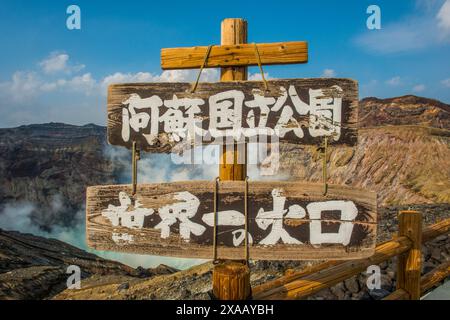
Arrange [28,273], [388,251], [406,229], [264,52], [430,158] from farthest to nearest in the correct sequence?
[430,158]
[28,273]
[406,229]
[388,251]
[264,52]

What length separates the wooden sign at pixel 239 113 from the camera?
2.38 meters

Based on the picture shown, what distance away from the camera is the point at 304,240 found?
2342 millimetres

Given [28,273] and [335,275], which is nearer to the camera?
[335,275]

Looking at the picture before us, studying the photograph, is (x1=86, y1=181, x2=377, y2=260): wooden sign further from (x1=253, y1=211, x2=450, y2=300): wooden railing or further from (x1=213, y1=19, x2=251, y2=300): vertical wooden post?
(x1=253, y1=211, x2=450, y2=300): wooden railing

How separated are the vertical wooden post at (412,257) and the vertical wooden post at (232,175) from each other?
2.60 metres

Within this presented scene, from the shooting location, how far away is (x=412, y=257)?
4.09 metres

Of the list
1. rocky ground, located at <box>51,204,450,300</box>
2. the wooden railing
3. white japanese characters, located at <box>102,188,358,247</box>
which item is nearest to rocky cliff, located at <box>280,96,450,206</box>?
rocky ground, located at <box>51,204,450,300</box>

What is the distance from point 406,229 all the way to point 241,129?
2.91m

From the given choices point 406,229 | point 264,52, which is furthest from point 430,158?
point 264,52

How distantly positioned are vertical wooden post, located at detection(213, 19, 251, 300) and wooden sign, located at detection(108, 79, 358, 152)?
0.17 m

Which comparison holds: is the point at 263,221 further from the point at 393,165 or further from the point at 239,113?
the point at 393,165

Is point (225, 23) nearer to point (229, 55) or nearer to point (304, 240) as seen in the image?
point (229, 55)

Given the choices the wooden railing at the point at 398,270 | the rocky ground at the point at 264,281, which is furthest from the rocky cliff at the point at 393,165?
the wooden railing at the point at 398,270

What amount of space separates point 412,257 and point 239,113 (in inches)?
121
